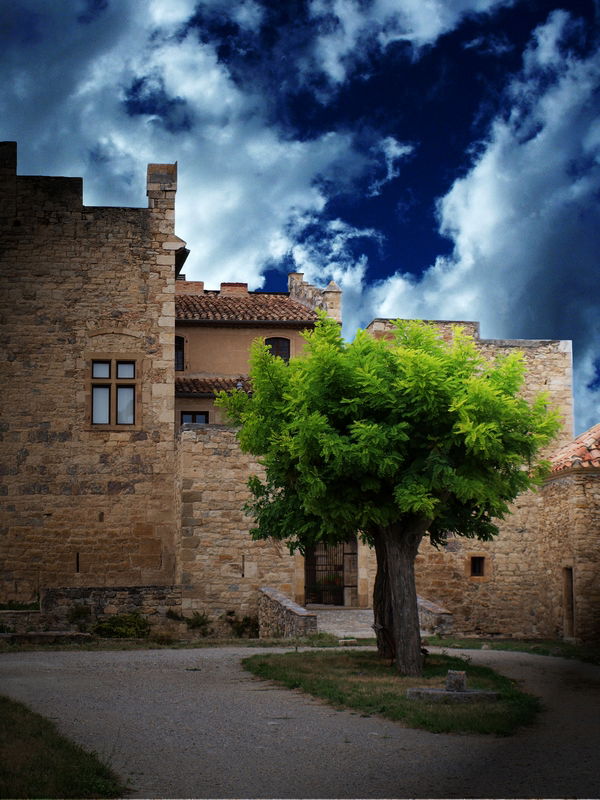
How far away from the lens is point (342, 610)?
2677 centimetres

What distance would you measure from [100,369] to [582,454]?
12.6 m

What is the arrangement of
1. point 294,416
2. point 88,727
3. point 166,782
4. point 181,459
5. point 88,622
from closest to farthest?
point 166,782 → point 88,727 → point 294,416 → point 88,622 → point 181,459

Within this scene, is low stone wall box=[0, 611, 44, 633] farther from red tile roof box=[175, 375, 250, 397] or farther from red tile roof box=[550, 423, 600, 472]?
red tile roof box=[550, 423, 600, 472]

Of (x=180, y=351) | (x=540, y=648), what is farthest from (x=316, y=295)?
(x=540, y=648)

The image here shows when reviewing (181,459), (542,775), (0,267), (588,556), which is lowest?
(542,775)

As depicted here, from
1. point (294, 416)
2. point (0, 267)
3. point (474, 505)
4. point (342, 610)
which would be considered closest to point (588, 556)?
point (342, 610)

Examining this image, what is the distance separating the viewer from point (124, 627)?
2403 cm

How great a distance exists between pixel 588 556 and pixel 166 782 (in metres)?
17.6

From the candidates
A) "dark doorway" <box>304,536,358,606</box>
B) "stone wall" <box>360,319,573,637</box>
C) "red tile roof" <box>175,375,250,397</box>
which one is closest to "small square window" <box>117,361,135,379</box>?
"red tile roof" <box>175,375,250,397</box>

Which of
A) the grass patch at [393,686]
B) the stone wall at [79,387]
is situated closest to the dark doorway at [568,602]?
the grass patch at [393,686]

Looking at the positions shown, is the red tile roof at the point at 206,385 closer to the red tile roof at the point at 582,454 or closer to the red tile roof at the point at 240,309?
the red tile roof at the point at 240,309

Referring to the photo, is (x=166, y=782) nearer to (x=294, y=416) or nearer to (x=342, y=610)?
(x=294, y=416)

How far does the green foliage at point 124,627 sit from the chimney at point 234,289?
15.7 meters

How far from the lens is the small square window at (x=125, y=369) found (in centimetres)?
2877
